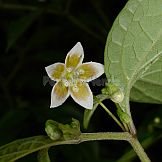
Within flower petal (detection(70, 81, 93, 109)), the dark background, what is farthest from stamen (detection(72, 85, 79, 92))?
the dark background

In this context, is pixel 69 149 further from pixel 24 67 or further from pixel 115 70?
pixel 24 67

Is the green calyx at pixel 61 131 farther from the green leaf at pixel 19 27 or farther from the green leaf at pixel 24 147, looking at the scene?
the green leaf at pixel 19 27

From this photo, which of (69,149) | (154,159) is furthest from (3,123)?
(154,159)

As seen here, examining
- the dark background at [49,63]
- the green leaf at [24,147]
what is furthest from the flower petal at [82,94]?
the dark background at [49,63]

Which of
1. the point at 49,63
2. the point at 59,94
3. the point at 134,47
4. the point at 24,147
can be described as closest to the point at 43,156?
the point at 24,147

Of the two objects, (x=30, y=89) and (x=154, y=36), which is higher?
(x=154, y=36)

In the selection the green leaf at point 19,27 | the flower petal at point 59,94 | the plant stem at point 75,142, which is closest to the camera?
the plant stem at point 75,142
